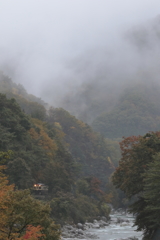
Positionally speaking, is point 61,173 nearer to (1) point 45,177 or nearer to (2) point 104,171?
(1) point 45,177

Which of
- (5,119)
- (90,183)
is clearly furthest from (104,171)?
(5,119)

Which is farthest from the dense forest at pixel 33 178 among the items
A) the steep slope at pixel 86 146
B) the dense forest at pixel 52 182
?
the steep slope at pixel 86 146

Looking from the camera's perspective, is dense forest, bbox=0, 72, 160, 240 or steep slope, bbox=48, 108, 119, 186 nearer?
dense forest, bbox=0, 72, 160, 240

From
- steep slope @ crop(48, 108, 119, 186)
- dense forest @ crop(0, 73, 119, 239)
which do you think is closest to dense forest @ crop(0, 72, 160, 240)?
dense forest @ crop(0, 73, 119, 239)

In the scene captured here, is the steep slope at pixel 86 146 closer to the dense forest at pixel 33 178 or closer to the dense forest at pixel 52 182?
the dense forest at pixel 52 182

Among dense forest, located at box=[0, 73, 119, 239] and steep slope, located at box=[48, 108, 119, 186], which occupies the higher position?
steep slope, located at box=[48, 108, 119, 186]

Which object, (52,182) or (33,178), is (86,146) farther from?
(33,178)

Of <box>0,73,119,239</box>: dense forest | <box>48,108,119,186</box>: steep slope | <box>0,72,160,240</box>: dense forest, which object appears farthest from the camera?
<box>48,108,119,186</box>: steep slope

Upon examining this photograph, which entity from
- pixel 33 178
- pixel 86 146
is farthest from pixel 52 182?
pixel 86 146

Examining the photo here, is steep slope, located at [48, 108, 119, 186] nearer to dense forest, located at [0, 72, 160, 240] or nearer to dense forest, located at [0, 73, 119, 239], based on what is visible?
dense forest, located at [0, 72, 160, 240]

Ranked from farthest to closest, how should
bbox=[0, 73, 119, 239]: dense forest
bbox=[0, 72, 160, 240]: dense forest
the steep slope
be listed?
the steep slope < bbox=[0, 72, 160, 240]: dense forest < bbox=[0, 73, 119, 239]: dense forest

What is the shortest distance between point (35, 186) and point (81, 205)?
14152 mm

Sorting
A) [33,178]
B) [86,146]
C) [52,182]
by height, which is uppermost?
[86,146]

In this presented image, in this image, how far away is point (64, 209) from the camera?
5069 centimetres
